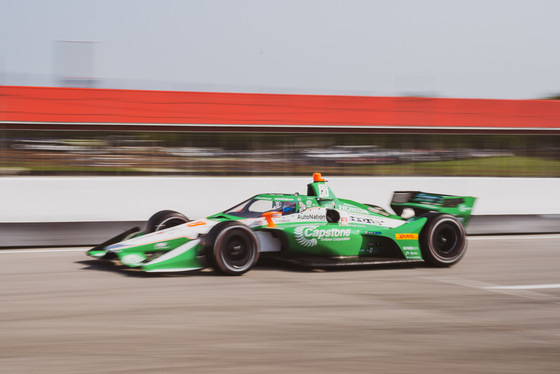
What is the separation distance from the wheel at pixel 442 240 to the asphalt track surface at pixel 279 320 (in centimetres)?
25

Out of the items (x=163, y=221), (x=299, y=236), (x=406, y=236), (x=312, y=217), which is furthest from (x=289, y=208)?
(x=163, y=221)

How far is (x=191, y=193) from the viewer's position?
13.1 m

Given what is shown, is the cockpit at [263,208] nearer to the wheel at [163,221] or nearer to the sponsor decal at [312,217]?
the sponsor decal at [312,217]

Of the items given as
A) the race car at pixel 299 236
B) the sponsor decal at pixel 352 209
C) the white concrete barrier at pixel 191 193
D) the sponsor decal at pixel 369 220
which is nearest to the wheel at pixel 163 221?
the race car at pixel 299 236

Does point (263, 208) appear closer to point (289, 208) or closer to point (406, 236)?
point (289, 208)

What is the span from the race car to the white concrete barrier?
3322 millimetres

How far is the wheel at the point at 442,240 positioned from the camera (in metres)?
9.11

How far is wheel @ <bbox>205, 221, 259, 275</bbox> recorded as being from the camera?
7.82m

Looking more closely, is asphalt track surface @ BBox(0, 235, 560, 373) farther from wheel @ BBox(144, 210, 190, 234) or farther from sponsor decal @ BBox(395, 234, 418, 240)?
wheel @ BBox(144, 210, 190, 234)

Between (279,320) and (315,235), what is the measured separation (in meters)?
2.74

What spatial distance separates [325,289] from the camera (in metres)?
7.40

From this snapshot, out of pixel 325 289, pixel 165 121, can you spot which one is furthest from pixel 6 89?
pixel 325 289

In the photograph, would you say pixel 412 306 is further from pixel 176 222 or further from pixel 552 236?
pixel 552 236

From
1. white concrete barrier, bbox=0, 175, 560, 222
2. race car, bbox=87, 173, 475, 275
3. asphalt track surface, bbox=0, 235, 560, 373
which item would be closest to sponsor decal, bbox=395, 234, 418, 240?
race car, bbox=87, 173, 475, 275
